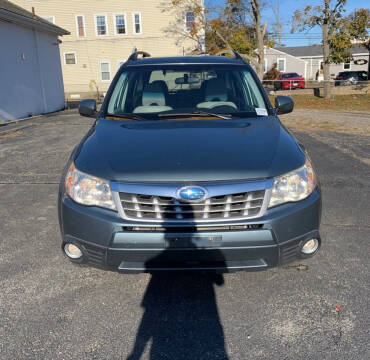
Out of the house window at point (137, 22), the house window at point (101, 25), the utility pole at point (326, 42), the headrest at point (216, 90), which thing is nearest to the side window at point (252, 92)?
the headrest at point (216, 90)

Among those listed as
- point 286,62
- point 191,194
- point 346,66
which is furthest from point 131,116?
point 346,66

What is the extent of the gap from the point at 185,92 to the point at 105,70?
28245 millimetres

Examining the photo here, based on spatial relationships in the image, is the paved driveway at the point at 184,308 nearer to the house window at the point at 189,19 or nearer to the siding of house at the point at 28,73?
the siding of house at the point at 28,73

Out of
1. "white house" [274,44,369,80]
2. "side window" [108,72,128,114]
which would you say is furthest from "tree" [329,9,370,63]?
"white house" [274,44,369,80]

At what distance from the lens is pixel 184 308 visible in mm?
2686

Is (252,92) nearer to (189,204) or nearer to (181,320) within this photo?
(189,204)

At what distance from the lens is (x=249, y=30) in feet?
89.4

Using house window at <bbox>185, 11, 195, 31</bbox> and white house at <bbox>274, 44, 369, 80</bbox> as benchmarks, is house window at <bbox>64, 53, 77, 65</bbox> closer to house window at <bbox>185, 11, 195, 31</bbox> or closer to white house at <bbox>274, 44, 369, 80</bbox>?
house window at <bbox>185, 11, 195, 31</bbox>

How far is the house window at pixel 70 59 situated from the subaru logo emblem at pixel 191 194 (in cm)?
3116

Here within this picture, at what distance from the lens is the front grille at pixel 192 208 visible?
2.37 meters

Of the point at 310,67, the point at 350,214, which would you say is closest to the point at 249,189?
the point at 350,214

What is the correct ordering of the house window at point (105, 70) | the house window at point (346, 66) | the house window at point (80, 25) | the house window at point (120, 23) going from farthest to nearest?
the house window at point (346, 66) → the house window at point (105, 70) → the house window at point (80, 25) → the house window at point (120, 23)

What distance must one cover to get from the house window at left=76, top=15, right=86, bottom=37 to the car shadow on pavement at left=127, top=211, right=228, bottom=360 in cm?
3018

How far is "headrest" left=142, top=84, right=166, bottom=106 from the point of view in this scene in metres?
3.93
